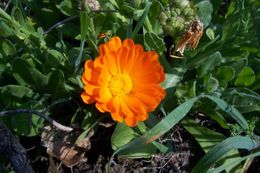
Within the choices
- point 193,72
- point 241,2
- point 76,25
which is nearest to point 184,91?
point 193,72

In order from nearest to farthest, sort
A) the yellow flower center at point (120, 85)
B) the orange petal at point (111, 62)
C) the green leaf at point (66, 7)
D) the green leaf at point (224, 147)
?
the green leaf at point (224, 147)
the orange petal at point (111, 62)
the yellow flower center at point (120, 85)
the green leaf at point (66, 7)

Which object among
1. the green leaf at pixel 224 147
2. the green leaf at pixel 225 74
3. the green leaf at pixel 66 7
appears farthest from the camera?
the green leaf at pixel 66 7

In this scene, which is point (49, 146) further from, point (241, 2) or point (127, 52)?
point (241, 2)

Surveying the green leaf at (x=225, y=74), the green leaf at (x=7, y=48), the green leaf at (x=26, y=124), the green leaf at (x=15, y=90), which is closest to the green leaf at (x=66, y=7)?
the green leaf at (x=7, y=48)

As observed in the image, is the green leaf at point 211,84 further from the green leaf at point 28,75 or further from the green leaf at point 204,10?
the green leaf at point 28,75

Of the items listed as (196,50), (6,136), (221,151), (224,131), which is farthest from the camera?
(224,131)

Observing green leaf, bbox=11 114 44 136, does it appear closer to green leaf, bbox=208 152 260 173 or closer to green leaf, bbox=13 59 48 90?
green leaf, bbox=13 59 48 90

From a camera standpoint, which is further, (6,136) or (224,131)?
(224,131)

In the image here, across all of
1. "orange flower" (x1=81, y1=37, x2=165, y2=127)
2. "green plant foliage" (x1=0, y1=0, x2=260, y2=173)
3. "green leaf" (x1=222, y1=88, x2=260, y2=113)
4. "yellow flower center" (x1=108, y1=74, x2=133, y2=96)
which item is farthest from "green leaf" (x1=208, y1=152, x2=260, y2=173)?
"yellow flower center" (x1=108, y1=74, x2=133, y2=96)
